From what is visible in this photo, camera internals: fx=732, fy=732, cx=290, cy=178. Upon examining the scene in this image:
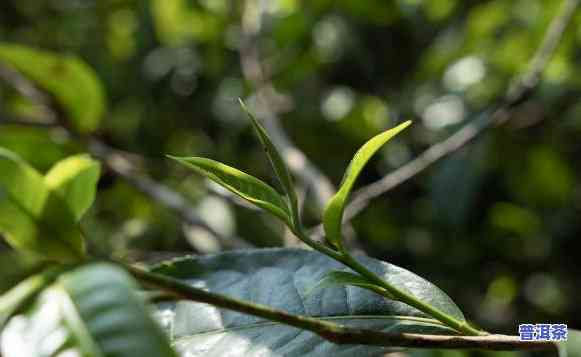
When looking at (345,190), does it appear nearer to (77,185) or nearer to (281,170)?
(281,170)

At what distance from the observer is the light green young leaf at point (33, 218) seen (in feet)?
1.30

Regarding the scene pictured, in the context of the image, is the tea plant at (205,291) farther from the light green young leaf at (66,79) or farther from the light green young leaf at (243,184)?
the light green young leaf at (66,79)

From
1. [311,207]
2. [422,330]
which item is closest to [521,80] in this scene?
[311,207]

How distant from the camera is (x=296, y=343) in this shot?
50 centimetres

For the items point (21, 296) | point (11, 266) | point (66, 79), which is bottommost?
point (11, 266)

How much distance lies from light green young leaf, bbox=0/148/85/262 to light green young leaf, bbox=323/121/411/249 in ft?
0.51

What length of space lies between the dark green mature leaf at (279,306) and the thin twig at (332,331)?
0.05 m

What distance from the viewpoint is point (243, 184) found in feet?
1.50

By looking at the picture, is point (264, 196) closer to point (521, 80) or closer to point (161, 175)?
point (521, 80)

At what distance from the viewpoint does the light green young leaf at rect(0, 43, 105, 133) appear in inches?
55.3

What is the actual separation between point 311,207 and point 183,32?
0.62m

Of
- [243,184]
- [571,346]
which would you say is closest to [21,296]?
[243,184]

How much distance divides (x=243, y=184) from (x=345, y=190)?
0.06 metres

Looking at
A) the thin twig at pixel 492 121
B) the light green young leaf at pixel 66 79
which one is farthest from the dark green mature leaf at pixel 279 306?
the light green young leaf at pixel 66 79
